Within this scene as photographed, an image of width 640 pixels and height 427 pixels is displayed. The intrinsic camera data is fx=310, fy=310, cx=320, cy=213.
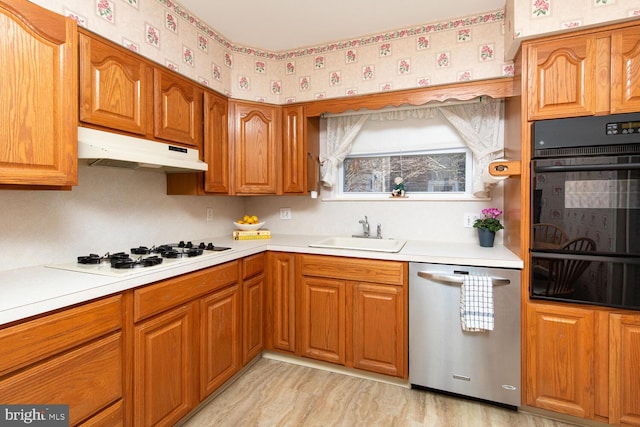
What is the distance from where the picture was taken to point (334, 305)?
2.23 meters

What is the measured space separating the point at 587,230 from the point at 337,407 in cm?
173

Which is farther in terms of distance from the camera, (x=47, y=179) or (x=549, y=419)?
(x=549, y=419)

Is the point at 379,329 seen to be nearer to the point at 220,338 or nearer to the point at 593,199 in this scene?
the point at 220,338

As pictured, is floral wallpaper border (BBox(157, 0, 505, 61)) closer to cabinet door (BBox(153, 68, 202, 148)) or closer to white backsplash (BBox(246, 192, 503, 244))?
cabinet door (BBox(153, 68, 202, 148))

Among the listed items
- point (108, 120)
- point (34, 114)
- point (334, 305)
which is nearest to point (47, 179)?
point (34, 114)

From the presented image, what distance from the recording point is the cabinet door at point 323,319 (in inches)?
87.0

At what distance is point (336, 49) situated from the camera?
2.50m

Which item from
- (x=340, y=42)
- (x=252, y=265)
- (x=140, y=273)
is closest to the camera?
(x=140, y=273)

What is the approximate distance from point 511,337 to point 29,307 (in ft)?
7.41

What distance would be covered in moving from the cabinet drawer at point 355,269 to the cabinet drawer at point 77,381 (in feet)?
4.06

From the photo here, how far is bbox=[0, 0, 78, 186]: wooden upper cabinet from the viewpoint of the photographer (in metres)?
1.16

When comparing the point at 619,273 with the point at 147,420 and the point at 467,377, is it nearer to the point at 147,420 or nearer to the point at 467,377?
the point at 467,377

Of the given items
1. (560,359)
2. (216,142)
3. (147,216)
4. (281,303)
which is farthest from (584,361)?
(147,216)

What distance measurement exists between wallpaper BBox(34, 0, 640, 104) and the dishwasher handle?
4.37 ft
